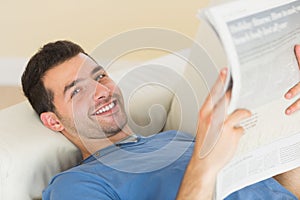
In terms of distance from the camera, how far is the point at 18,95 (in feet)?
10.1

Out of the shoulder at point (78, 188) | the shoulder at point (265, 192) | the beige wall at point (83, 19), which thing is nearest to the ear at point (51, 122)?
the shoulder at point (78, 188)

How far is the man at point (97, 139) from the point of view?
1376mm

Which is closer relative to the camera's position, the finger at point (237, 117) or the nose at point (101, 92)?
the finger at point (237, 117)

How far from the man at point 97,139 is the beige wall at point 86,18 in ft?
4.48

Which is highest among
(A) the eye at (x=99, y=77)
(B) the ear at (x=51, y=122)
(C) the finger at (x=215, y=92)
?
(A) the eye at (x=99, y=77)

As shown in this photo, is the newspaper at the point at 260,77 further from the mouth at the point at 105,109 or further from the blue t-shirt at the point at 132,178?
the mouth at the point at 105,109

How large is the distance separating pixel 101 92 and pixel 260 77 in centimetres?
62

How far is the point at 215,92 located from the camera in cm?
104

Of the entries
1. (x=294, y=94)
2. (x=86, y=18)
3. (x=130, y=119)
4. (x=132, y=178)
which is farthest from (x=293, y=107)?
(x=86, y=18)

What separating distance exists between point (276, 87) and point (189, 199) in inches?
11.1

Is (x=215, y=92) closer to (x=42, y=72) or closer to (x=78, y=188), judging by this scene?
(x=78, y=188)

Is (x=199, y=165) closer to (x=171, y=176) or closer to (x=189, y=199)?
(x=189, y=199)

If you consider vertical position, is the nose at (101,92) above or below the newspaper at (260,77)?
above

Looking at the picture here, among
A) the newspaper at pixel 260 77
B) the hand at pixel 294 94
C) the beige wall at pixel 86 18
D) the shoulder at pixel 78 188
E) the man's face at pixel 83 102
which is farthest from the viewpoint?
the beige wall at pixel 86 18
